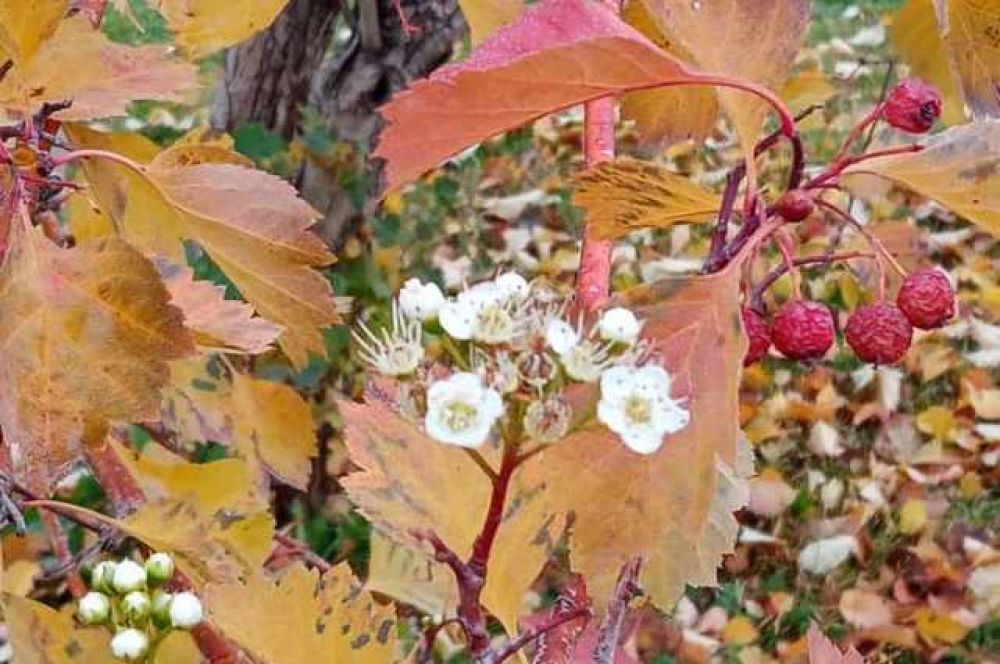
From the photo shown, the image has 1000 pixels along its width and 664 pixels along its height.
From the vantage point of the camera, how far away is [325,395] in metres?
2.09

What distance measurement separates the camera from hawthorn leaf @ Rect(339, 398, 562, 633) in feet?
1.93

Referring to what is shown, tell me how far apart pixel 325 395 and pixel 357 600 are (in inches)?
59.3

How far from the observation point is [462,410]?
467mm

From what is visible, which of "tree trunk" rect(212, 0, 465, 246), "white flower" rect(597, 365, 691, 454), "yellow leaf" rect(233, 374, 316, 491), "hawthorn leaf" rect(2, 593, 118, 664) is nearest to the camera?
"white flower" rect(597, 365, 691, 454)

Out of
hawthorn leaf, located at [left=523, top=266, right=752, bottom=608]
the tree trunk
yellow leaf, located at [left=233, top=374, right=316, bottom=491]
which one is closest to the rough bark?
the tree trunk

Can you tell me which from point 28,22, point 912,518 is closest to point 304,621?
point 28,22

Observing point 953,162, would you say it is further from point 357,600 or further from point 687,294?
point 357,600

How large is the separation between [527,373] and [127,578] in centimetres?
28

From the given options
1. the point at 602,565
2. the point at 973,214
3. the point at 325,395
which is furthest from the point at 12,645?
the point at 325,395

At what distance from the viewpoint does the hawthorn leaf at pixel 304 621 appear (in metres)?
0.58

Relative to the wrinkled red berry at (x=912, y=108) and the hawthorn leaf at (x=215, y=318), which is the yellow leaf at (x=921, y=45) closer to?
the wrinkled red berry at (x=912, y=108)

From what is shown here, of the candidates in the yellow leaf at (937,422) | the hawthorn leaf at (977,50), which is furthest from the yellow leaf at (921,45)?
the yellow leaf at (937,422)

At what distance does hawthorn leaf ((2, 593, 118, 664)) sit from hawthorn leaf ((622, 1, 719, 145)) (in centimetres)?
34

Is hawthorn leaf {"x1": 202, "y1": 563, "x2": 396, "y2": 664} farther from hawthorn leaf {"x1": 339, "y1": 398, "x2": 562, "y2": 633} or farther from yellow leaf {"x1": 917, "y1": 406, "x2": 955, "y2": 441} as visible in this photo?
yellow leaf {"x1": 917, "y1": 406, "x2": 955, "y2": 441}
